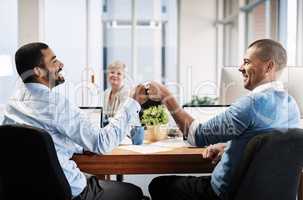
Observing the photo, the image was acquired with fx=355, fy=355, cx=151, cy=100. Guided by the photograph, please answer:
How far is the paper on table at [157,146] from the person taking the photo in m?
1.94

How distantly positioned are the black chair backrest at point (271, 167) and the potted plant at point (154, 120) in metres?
0.96

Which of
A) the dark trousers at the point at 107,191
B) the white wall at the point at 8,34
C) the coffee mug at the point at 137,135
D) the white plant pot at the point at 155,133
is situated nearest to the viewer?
the dark trousers at the point at 107,191

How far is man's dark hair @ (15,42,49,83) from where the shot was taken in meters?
1.67

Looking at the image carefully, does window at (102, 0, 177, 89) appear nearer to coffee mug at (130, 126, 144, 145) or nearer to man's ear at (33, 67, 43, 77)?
coffee mug at (130, 126, 144, 145)

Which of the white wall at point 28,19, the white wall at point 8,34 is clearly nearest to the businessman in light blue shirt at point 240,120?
the white wall at point 8,34

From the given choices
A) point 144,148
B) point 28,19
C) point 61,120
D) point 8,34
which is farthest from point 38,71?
point 28,19

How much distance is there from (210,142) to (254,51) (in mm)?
464

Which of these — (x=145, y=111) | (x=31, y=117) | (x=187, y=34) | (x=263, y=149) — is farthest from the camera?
(x=187, y=34)

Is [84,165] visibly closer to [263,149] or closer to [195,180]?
[195,180]

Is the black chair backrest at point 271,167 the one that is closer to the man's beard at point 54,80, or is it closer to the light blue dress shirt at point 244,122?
the light blue dress shirt at point 244,122

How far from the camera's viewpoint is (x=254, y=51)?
5.31ft

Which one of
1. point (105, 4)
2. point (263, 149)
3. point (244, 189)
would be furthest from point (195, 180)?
point (105, 4)

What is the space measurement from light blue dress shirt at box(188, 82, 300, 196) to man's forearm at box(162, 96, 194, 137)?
11cm

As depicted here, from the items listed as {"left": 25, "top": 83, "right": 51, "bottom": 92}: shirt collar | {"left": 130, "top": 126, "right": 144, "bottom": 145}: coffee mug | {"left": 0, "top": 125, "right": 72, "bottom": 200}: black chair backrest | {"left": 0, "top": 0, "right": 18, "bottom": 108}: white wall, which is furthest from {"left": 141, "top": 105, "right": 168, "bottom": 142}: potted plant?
{"left": 0, "top": 0, "right": 18, "bottom": 108}: white wall
